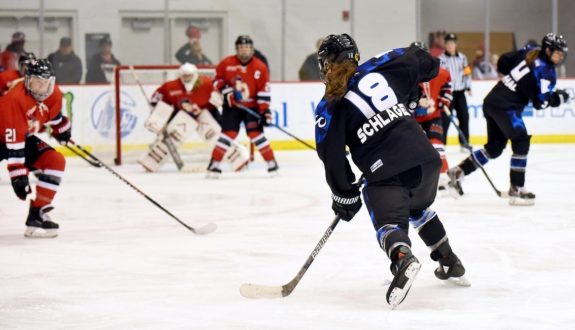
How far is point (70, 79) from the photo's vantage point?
1066cm

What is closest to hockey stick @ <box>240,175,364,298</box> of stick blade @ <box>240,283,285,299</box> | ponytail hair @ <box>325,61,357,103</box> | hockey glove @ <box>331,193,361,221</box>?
stick blade @ <box>240,283,285,299</box>

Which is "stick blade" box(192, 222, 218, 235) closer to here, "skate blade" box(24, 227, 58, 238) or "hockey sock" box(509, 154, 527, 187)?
"skate blade" box(24, 227, 58, 238)

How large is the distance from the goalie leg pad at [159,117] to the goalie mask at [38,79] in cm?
419

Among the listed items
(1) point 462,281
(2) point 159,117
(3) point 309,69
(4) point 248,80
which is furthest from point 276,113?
(1) point 462,281

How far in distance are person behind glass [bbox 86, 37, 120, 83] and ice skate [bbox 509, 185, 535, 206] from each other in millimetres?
5359

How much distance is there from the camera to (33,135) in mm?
5332

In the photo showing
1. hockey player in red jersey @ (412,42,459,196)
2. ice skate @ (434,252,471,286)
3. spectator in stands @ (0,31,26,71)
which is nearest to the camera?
ice skate @ (434,252,471,286)

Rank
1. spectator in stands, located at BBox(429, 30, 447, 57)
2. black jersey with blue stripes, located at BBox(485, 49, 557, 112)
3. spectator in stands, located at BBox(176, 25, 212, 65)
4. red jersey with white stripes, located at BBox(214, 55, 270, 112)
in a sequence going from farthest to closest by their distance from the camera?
spectator in stands, located at BBox(429, 30, 447, 57) < spectator in stands, located at BBox(176, 25, 212, 65) < red jersey with white stripes, located at BBox(214, 55, 270, 112) < black jersey with blue stripes, located at BBox(485, 49, 557, 112)

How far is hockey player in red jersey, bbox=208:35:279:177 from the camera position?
8.87m

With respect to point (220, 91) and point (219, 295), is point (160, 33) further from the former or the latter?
point (219, 295)

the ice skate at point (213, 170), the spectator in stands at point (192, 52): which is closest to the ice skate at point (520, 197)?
the ice skate at point (213, 170)

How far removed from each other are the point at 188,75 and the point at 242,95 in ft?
2.54

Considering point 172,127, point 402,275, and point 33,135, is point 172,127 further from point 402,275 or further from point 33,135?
point 402,275

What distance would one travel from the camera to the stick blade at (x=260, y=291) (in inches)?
146
